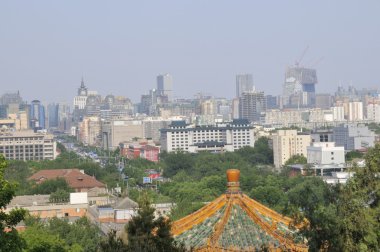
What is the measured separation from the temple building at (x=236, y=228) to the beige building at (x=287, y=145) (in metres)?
97.8

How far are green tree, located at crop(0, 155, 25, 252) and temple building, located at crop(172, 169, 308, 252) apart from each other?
1.86 meters

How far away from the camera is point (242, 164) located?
95.1 meters

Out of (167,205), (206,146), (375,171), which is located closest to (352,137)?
(206,146)

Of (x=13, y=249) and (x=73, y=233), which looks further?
(x=73, y=233)

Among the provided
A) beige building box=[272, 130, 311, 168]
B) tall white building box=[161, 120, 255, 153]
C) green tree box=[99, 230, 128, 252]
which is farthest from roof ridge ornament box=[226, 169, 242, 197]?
tall white building box=[161, 120, 255, 153]

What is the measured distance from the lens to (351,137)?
128 metres

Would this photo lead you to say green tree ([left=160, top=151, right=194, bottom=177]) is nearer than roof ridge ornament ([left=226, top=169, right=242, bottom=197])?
No

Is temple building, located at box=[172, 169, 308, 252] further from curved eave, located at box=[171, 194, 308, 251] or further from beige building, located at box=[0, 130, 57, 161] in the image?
beige building, located at box=[0, 130, 57, 161]

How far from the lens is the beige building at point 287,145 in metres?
112

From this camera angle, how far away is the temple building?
40.2 feet

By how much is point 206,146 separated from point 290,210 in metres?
126

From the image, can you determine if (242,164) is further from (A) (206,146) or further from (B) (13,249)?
(B) (13,249)

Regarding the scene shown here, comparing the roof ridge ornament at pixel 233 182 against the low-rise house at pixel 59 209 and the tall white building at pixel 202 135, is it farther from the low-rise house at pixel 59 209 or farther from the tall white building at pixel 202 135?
the tall white building at pixel 202 135

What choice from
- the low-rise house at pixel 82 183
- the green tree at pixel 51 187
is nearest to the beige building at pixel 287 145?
the low-rise house at pixel 82 183
